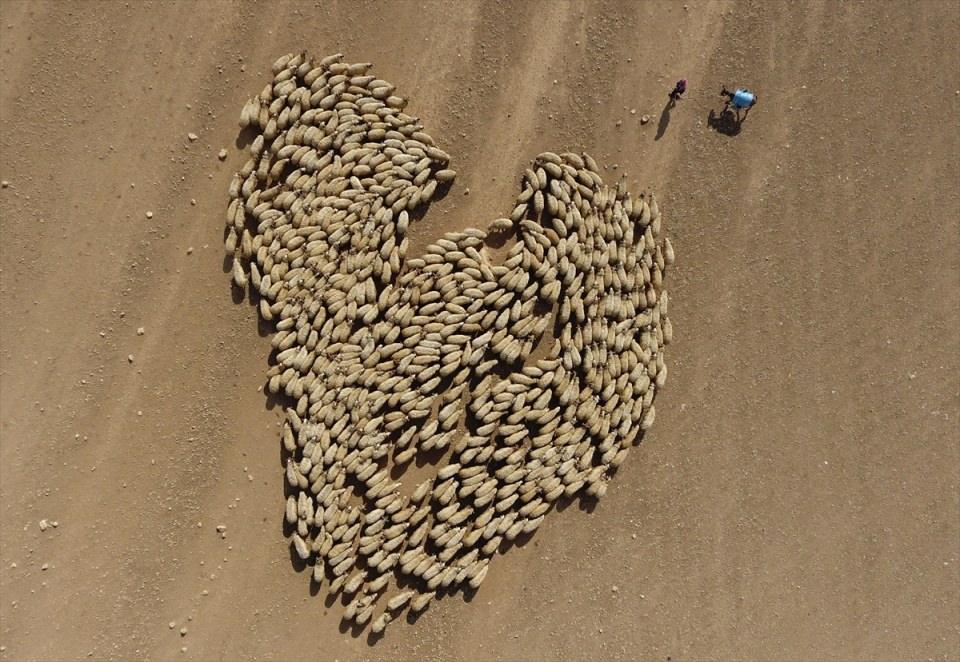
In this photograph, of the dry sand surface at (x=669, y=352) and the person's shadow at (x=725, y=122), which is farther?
the person's shadow at (x=725, y=122)

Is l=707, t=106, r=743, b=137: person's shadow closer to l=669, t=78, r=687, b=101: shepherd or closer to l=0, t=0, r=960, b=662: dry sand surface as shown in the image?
l=0, t=0, r=960, b=662: dry sand surface

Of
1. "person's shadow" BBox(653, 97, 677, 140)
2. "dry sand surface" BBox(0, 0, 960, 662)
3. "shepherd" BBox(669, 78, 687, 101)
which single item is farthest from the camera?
"person's shadow" BBox(653, 97, 677, 140)

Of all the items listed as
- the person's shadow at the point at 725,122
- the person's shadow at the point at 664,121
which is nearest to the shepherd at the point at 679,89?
the person's shadow at the point at 664,121

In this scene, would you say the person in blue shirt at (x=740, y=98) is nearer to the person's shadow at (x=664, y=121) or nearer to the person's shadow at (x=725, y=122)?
the person's shadow at (x=725, y=122)

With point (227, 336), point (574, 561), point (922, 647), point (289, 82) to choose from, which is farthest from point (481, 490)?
point (922, 647)

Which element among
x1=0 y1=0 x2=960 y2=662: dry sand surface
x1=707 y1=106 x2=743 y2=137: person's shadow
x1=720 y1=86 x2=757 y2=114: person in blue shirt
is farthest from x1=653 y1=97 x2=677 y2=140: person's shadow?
x1=720 y1=86 x2=757 y2=114: person in blue shirt

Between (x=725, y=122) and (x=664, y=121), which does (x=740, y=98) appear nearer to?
(x=725, y=122)
